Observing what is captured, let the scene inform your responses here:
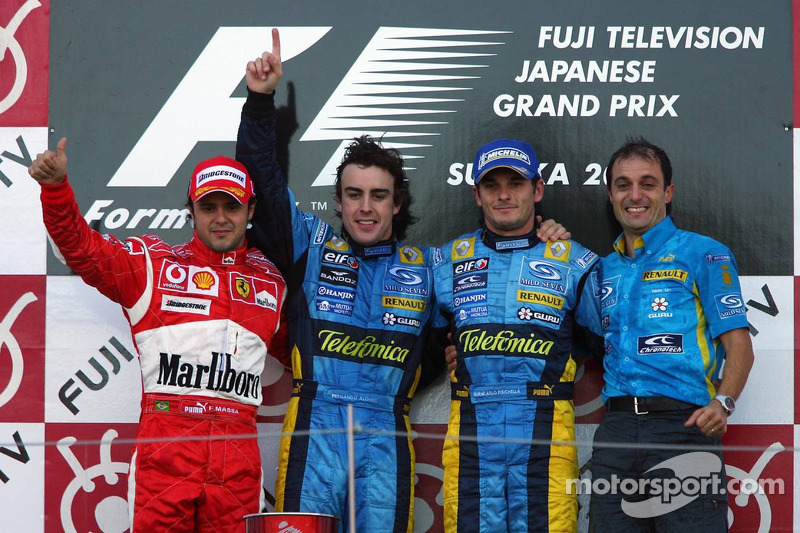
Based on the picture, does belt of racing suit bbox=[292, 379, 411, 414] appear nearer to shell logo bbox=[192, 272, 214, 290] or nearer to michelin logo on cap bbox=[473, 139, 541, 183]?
shell logo bbox=[192, 272, 214, 290]

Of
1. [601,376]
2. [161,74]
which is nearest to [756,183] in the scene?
[601,376]

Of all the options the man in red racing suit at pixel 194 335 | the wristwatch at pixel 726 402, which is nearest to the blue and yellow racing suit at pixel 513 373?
the wristwatch at pixel 726 402

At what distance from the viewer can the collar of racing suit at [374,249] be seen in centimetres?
384

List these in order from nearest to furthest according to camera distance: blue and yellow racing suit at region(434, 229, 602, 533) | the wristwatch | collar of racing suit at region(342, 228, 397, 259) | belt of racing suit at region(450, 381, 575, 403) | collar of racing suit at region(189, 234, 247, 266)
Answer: the wristwatch → blue and yellow racing suit at region(434, 229, 602, 533) → belt of racing suit at region(450, 381, 575, 403) → collar of racing suit at region(189, 234, 247, 266) → collar of racing suit at region(342, 228, 397, 259)

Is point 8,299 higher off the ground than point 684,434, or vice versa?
point 8,299

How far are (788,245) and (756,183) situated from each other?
0.98 ft

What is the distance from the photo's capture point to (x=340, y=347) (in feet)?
12.3

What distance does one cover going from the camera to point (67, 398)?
4145 millimetres

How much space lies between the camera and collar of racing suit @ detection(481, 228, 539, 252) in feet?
12.3

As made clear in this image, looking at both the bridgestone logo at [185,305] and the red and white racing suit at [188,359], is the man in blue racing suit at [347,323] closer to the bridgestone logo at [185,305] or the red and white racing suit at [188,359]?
the red and white racing suit at [188,359]

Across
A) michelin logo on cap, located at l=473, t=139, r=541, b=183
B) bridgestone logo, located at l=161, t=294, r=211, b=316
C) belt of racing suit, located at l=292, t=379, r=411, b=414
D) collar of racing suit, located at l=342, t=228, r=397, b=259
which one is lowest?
belt of racing suit, located at l=292, t=379, r=411, b=414

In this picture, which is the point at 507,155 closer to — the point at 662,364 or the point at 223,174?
the point at 662,364

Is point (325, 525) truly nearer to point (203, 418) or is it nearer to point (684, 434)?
point (203, 418)

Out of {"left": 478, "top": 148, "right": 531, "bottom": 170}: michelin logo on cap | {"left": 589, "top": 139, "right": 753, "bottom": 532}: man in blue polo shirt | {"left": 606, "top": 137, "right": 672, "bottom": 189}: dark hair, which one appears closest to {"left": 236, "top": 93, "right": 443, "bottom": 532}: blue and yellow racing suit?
{"left": 478, "top": 148, "right": 531, "bottom": 170}: michelin logo on cap
